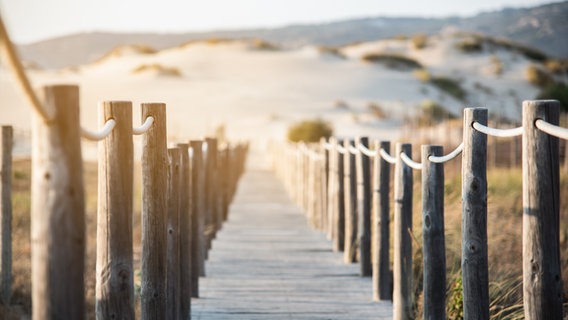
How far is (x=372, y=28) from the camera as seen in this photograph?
150125 millimetres

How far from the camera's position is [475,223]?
A: 438cm

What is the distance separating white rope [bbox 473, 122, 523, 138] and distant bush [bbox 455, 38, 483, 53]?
7238 cm

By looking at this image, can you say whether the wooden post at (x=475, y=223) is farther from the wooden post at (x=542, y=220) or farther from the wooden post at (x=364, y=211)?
the wooden post at (x=364, y=211)

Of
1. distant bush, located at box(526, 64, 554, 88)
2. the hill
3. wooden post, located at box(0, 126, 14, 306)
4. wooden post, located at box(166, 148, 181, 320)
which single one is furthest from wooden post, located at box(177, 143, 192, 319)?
the hill

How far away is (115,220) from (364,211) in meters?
4.27

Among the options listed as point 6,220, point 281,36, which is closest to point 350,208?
point 6,220

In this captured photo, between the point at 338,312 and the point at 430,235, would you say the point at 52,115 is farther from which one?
the point at 338,312

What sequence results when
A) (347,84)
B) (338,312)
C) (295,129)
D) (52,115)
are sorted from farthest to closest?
(347,84)
(295,129)
(338,312)
(52,115)

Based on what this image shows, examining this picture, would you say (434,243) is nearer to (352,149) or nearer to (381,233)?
(381,233)

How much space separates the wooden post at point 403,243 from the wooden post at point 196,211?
1.86m

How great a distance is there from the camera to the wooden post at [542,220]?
368 cm

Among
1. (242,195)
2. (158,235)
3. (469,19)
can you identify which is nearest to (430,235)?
(158,235)

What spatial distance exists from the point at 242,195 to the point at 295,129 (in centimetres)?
1275

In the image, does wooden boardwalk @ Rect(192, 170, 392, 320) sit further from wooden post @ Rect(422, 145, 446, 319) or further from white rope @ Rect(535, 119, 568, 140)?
white rope @ Rect(535, 119, 568, 140)
